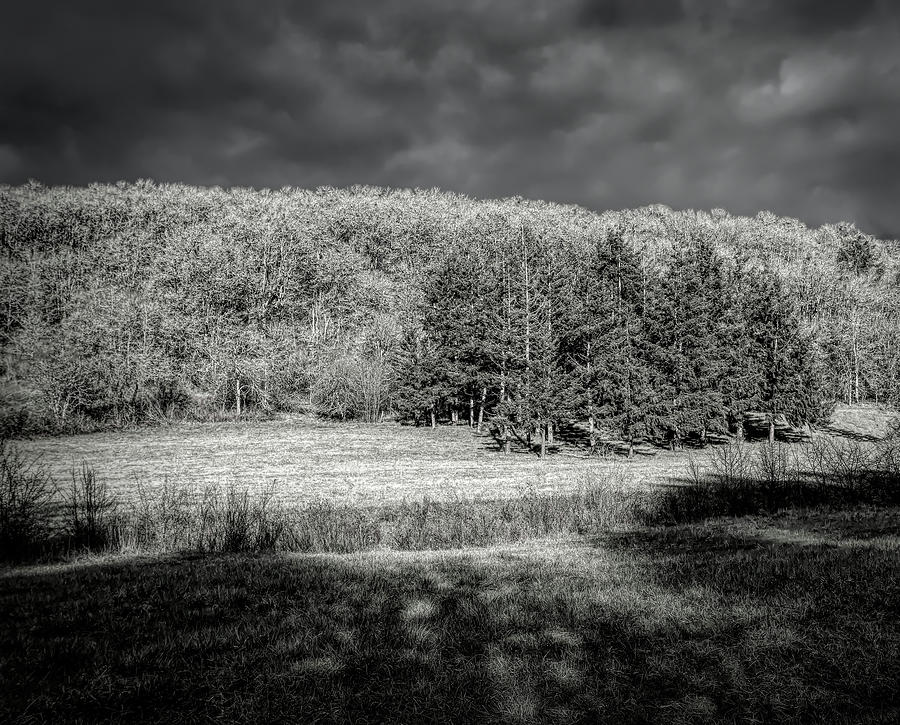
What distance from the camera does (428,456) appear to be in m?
→ 36.5

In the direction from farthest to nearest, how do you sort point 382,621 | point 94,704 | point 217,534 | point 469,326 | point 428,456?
point 469,326, point 428,456, point 217,534, point 382,621, point 94,704

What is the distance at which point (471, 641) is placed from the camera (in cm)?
613

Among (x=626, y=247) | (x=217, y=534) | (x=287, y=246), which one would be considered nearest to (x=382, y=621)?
(x=217, y=534)

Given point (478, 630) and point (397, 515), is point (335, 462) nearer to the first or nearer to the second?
point (397, 515)

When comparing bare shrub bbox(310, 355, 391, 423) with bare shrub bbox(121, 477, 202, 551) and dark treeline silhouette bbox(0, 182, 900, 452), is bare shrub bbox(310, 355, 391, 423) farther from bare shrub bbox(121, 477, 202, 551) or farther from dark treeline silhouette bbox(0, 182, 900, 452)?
bare shrub bbox(121, 477, 202, 551)

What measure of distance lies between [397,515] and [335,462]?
17.4m

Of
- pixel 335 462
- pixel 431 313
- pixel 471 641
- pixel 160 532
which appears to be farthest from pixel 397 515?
pixel 431 313

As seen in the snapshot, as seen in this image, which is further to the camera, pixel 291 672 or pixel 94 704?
pixel 291 672

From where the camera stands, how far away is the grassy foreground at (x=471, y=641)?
16.1ft

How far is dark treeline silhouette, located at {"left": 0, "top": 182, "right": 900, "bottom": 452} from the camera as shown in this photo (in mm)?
40094

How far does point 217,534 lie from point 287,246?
223ft

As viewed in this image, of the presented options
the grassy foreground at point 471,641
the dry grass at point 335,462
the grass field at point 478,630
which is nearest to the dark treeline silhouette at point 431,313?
the dry grass at point 335,462

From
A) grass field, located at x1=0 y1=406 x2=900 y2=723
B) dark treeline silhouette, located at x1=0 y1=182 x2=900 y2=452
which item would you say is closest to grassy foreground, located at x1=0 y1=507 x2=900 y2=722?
grass field, located at x1=0 y1=406 x2=900 y2=723

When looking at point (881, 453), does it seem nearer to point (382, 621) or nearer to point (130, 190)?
point (382, 621)
